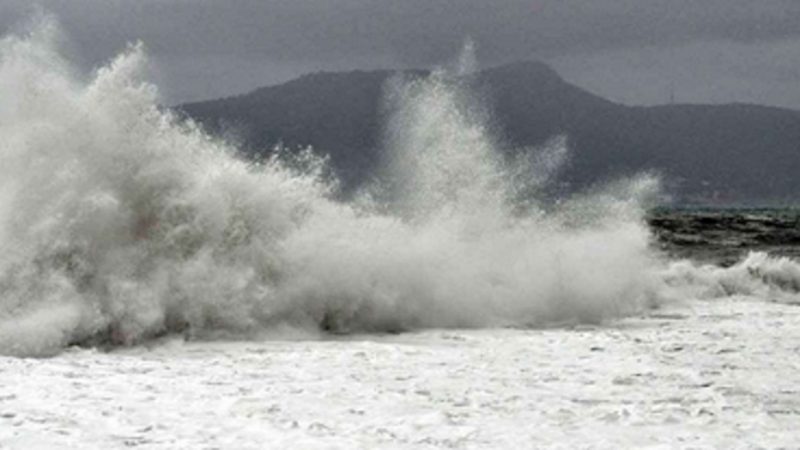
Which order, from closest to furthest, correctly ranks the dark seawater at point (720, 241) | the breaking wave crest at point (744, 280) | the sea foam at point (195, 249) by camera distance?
1. the sea foam at point (195, 249)
2. the breaking wave crest at point (744, 280)
3. the dark seawater at point (720, 241)

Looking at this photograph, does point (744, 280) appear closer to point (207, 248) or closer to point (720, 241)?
point (207, 248)

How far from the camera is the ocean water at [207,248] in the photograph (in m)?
11.0

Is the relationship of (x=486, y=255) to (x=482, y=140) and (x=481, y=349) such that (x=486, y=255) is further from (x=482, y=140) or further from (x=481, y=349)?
(x=481, y=349)

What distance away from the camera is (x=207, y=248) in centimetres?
1212

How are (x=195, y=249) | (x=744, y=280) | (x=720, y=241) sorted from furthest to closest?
1. (x=720, y=241)
2. (x=744, y=280)
3. (x=195, y=249)

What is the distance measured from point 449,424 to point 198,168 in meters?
6.82

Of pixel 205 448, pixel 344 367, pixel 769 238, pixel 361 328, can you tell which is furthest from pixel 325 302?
pixel 769 238

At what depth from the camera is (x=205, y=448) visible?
6043mm

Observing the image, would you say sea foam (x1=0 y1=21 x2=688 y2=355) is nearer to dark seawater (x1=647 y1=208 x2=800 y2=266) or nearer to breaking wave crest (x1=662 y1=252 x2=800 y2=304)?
breaking wave crest (x1=662 y1=252 x2=800 y2=304)

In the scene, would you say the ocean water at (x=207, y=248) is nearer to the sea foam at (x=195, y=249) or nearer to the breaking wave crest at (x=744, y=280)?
the sea foam at (x=195, y=249)

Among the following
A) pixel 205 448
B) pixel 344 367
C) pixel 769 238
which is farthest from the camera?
pixel 769 238

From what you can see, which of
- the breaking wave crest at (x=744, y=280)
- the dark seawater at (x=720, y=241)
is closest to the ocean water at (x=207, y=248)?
the breaking wave crest at (x=744, y=280)

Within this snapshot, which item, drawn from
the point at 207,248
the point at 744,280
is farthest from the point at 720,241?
the point at 207,248

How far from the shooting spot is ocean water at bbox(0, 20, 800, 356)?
11.0 meters
